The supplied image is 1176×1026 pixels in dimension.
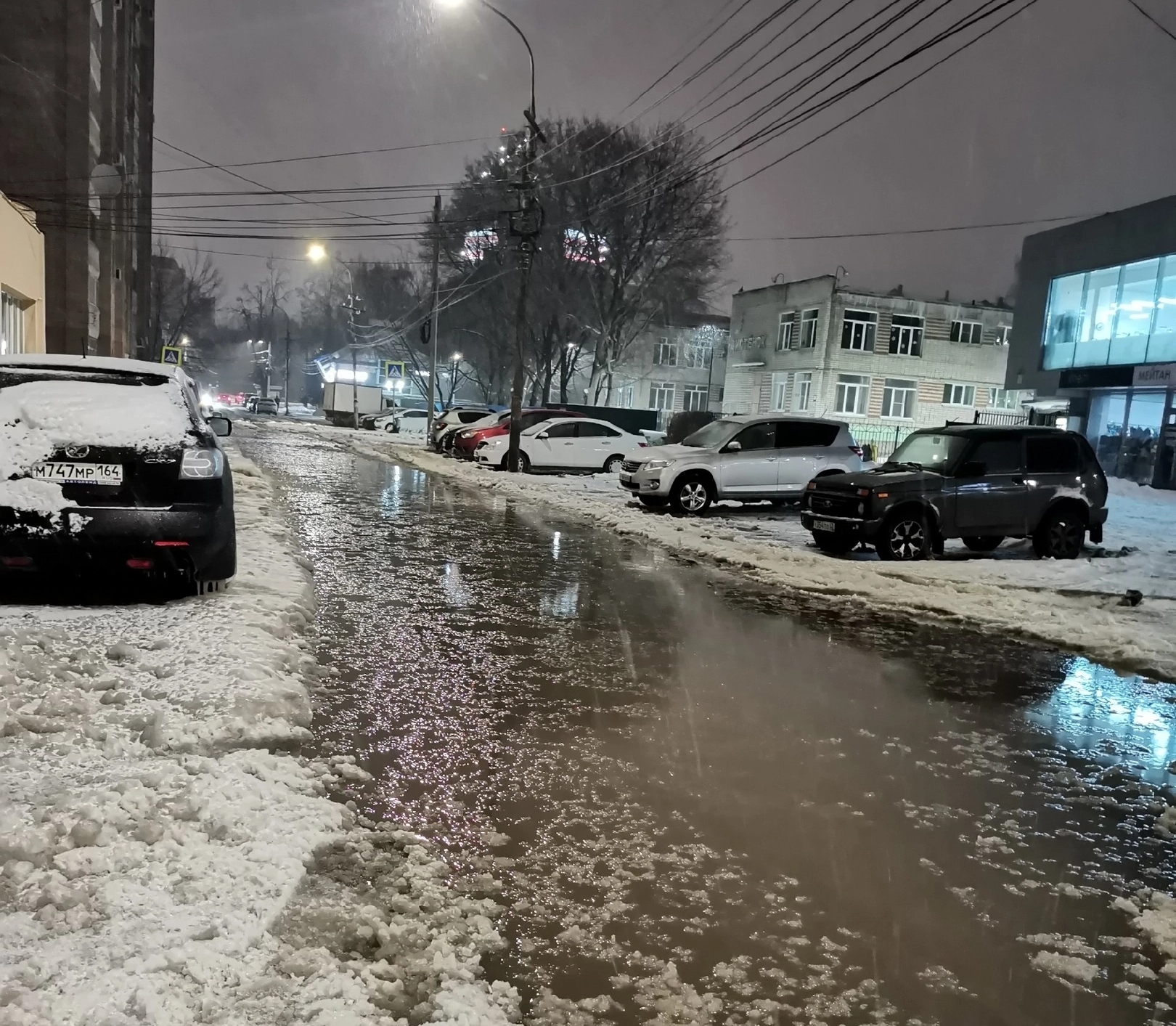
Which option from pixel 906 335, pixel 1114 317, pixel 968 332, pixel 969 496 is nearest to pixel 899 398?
pixel 906 335

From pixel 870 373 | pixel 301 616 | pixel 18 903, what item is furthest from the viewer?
pixel 870 373

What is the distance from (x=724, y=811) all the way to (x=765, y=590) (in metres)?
6.06

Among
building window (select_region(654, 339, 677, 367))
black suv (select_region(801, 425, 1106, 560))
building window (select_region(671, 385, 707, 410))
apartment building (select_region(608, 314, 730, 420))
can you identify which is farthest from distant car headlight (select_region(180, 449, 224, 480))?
building window (select_region(671, 385, 707, 410))

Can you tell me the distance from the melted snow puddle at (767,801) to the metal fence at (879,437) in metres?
34.1

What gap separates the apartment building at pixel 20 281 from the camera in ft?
73.0

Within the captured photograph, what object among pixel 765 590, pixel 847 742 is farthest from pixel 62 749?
pixel 765 590

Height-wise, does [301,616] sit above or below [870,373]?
below

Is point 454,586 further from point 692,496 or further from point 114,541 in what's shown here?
point 692,496

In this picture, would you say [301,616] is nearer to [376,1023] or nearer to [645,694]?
[645,694]

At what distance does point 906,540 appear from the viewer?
1241cm

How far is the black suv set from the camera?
40.3 feet

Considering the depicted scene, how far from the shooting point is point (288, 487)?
58.5ft

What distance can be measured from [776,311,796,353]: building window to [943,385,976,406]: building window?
8.47 m

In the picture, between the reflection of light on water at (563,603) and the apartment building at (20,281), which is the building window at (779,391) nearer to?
the apartment building at (20,281)
